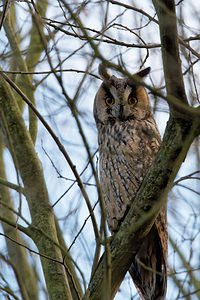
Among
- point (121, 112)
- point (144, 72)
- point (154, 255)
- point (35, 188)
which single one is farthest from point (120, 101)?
point (154, 255)

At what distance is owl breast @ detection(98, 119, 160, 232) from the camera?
127 inches

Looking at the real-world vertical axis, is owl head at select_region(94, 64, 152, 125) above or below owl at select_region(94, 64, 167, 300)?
above

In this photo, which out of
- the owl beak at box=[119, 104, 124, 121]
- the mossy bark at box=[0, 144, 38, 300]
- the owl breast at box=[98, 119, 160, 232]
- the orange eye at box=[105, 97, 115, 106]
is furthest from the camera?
the orange eye at box=[105, 97, 115, 106]

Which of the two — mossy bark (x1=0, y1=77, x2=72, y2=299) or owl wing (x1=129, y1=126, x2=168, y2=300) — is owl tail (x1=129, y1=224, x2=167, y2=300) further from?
mossy bark (x1=0, y1=77, x2=72, y2=299)

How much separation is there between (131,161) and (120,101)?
55 centimetres

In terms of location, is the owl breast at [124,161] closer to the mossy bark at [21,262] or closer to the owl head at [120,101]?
the owl head at [120,101]

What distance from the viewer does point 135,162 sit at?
3.23 m

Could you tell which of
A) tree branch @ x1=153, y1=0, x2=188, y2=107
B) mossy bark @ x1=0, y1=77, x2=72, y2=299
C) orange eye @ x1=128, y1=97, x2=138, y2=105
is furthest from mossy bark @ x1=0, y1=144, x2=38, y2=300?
tree branch @ x1=153, y1=0, x2=188, y2=107

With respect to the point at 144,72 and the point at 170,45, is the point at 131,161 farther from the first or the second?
the point at 170,45

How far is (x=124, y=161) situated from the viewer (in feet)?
10.7

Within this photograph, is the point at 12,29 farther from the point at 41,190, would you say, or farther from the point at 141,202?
the point at 141,202

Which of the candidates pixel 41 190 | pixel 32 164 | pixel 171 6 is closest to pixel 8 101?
pixel 32 164

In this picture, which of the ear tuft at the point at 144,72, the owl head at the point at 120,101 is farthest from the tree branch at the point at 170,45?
the ear tuft at the point at 144,72

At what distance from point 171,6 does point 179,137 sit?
2.02ft
